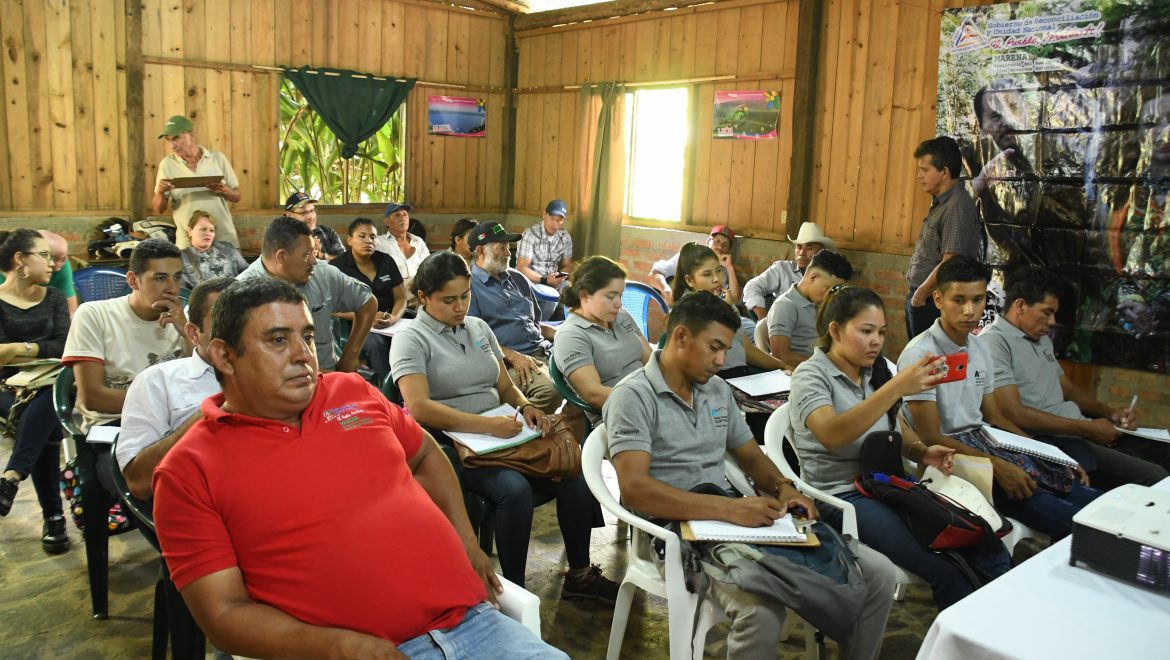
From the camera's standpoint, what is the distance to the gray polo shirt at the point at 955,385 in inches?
120

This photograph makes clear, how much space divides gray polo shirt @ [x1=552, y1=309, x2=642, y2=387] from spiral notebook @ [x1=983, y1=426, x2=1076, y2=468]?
4.34 feet

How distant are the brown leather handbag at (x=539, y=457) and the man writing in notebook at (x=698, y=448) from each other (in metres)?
0.45

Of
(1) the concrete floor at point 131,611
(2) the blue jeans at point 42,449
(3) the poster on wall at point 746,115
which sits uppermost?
(3) the poster on wall at point 746,115

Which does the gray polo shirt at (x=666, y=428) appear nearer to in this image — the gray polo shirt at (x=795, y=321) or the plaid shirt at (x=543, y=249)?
the gray polo shirt at (x=795, y=321)

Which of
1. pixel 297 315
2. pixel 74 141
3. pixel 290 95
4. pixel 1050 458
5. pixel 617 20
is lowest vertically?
pixel 1050 458

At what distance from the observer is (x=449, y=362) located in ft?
10.5

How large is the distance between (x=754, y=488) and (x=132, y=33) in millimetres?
6682

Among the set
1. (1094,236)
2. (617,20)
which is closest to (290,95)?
(617,20)

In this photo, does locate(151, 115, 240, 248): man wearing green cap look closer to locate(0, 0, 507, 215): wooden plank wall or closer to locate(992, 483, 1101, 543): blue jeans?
locate(0, 0, 507, 215): wooden plank wall

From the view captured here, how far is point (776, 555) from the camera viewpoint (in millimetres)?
Answer: 2230

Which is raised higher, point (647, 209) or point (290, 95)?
point (290, 95)

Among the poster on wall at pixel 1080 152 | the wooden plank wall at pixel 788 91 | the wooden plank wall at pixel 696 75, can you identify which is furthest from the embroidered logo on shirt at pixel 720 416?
the wooden plank wall at pixel 696 75

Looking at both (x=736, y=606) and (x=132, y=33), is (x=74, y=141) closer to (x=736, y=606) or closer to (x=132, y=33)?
(x=132, y=33)

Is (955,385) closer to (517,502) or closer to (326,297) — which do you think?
(517,502)
